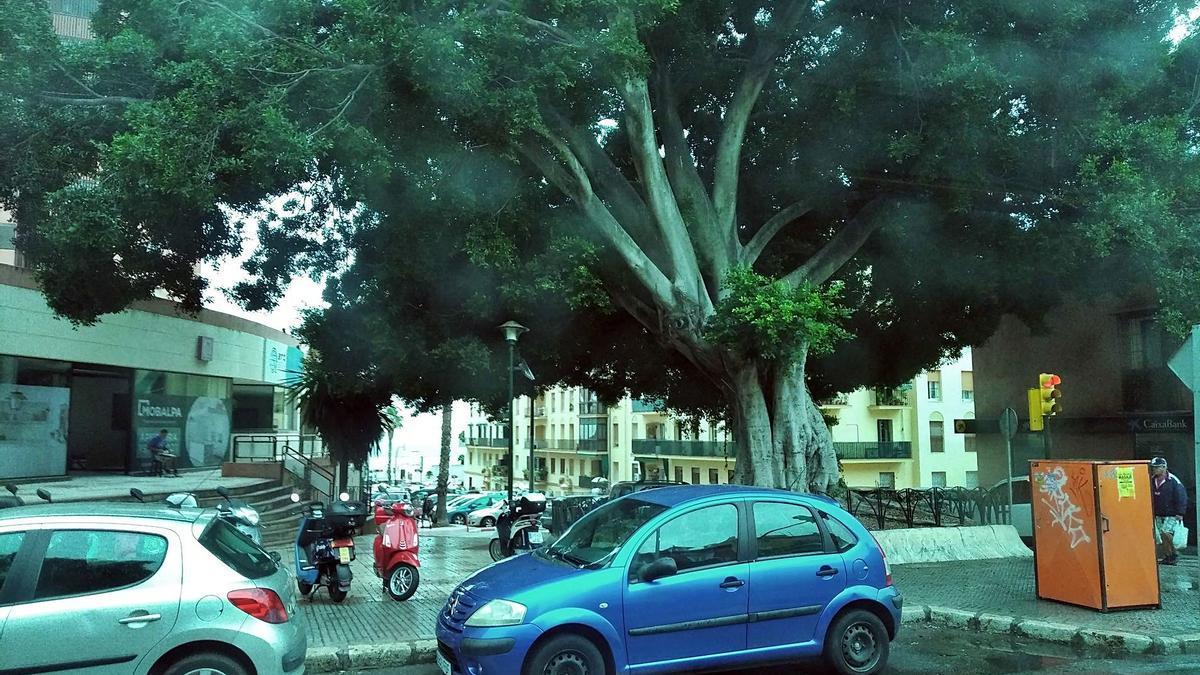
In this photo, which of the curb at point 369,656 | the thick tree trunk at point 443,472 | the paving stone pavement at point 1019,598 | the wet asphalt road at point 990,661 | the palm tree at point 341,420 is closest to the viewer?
the wet asphalt road at point 990,661

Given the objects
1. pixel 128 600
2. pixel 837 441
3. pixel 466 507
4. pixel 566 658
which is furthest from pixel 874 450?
pixel 128 600

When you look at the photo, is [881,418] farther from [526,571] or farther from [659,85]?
[526,571]

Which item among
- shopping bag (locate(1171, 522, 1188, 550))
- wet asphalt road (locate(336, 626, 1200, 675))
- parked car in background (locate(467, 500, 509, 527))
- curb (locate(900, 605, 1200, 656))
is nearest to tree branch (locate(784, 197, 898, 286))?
shopping bag (locate(1171, 522, 1188, 550))

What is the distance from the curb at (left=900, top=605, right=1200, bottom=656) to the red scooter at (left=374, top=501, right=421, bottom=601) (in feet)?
17.6

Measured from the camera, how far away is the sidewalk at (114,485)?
50.4 ft

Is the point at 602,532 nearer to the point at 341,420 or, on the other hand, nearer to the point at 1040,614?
the point at 1040,614

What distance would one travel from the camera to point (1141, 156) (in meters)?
13.3

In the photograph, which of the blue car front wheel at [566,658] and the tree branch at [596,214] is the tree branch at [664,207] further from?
the blue car front wheel at [566,658]

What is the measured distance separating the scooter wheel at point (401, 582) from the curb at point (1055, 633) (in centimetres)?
532

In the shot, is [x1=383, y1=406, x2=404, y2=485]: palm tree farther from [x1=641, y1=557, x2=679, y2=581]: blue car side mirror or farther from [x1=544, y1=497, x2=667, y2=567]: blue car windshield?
[x1=641, y1=557, x2=679, y2=581]: blue car side mirror

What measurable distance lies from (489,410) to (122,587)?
1385cm

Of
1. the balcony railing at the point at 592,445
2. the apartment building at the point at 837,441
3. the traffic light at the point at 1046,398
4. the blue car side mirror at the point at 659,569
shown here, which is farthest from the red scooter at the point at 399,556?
the balcony railing at the point at 592,445

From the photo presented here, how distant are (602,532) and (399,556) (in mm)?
3943

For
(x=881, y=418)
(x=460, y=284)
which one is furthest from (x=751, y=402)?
(x=881, y=418)
